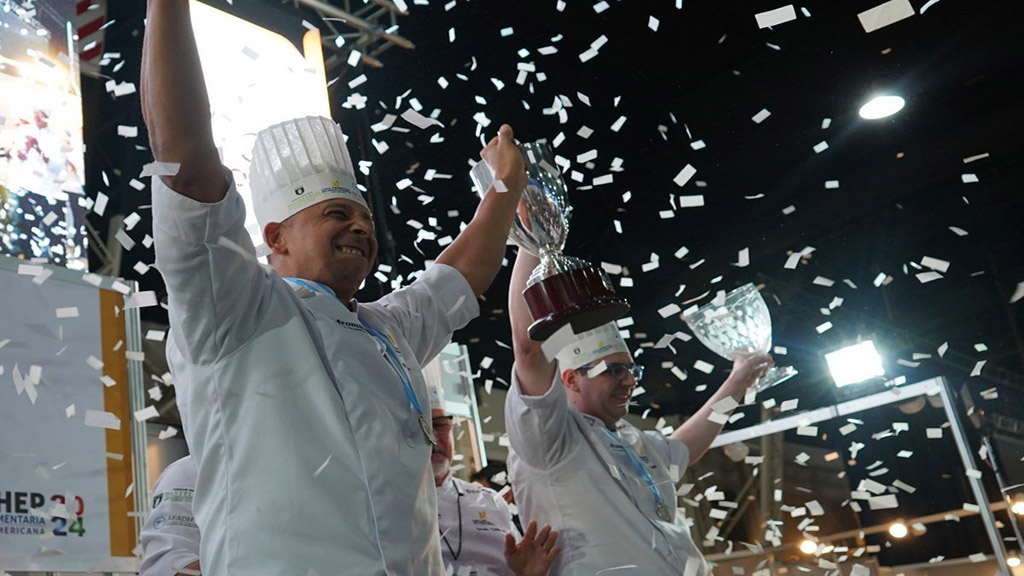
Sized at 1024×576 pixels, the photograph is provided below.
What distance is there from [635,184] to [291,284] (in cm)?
608

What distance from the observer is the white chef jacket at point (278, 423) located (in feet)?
4.25

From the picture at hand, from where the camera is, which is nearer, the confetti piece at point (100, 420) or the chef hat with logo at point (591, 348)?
the confetti piece at point (100, 420)

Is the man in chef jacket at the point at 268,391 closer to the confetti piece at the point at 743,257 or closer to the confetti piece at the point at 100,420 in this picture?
the confetti piece at the point at 100,420

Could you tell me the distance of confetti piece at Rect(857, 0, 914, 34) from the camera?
18.0 ft

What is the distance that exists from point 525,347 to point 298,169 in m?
0.90

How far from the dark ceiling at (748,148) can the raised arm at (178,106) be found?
3340 millimetres

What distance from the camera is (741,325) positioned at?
11.9 feet

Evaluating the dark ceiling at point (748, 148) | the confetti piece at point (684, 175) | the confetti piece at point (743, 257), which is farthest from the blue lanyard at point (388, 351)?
the confetti piece at point (743, 257)

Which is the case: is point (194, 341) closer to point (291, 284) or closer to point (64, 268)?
point (291, 284)

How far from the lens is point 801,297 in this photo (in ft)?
31.4

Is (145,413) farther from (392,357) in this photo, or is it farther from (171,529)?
(392,357)

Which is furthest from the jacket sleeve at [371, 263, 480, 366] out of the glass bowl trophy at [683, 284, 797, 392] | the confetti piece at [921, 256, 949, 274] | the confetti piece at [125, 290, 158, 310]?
the confetti piece at [921, 256, 949, 274]

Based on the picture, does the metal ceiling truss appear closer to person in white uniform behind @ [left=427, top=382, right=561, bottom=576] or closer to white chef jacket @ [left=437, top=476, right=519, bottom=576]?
person in white uniform behind @ [left=427, top=382, right=561, bottom=576]

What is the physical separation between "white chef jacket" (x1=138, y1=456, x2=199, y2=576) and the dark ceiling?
271 centimetres
